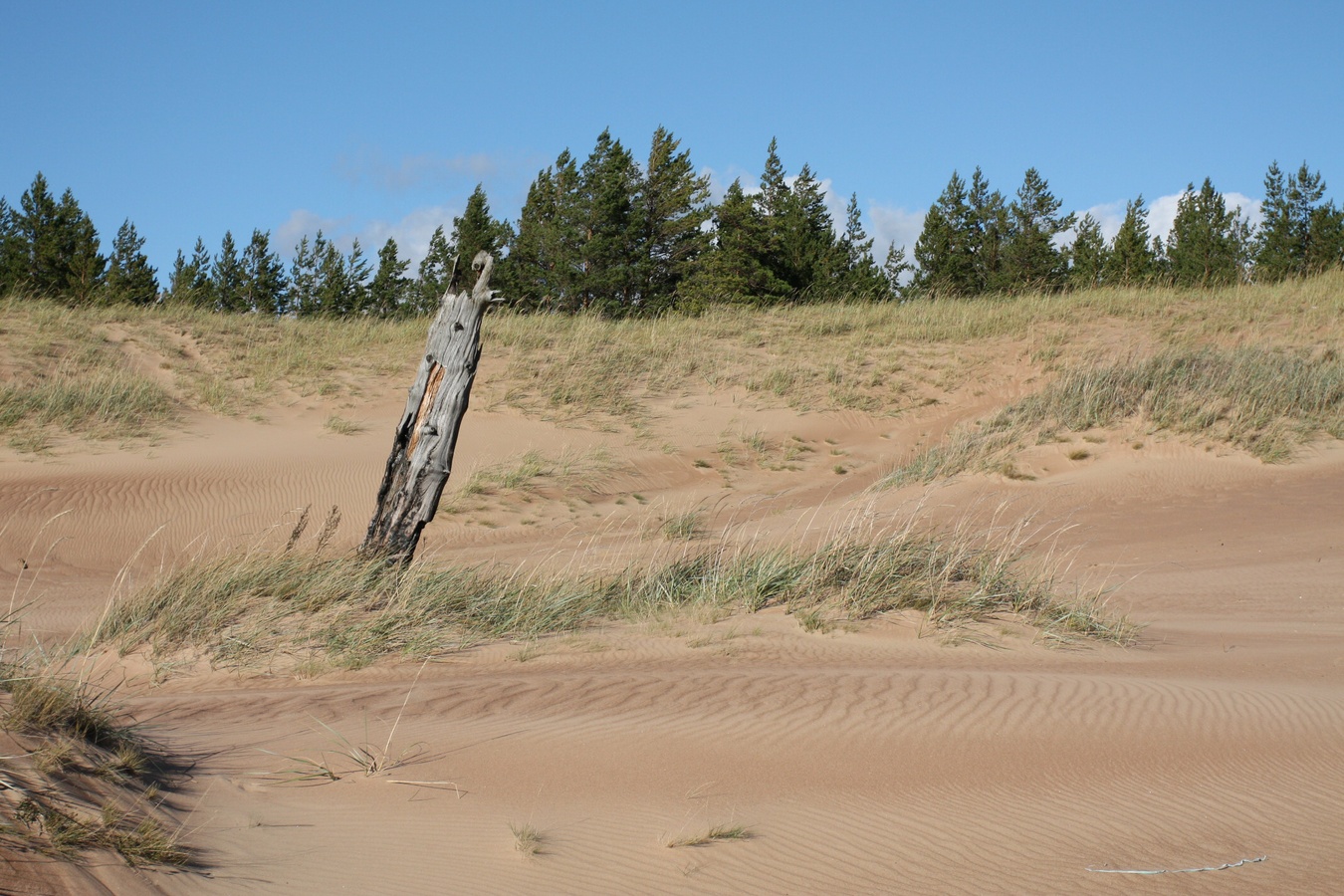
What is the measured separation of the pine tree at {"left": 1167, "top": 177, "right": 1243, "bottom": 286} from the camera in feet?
121

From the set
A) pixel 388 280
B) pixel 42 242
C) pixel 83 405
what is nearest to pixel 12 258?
pixel 42 242

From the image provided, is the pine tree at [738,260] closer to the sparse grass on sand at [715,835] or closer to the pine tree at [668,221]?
the pine tree at [668,221]

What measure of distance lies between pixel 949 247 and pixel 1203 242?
31.7 ft

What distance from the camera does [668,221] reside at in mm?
41062

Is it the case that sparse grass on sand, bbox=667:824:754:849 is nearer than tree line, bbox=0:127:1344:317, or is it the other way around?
sparse grass on sand, bbox=667:824:754:849

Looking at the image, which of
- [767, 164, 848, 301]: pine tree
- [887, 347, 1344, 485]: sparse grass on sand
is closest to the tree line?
[767, 164, 848, 301]: pine tree

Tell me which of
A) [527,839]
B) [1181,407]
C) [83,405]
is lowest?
[527,839]

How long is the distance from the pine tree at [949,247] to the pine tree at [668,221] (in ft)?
31.6

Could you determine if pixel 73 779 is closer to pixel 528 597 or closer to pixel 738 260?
pixel 528 597

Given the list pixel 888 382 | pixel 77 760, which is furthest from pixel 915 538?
A: pixel 888 382

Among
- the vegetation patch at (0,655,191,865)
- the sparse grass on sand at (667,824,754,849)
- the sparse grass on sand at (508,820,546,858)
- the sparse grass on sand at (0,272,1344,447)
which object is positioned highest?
the sparse grass on sand at (0,272,1344,447)

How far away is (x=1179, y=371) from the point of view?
16.3 metres

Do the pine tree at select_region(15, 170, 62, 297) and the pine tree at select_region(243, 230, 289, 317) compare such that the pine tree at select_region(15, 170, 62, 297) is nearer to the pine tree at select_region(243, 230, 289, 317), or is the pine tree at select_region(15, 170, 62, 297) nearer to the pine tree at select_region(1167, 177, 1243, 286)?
the pine tree at select_region(243, 230, 289, 317)

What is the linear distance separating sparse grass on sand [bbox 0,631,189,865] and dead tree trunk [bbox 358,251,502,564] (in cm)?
401
